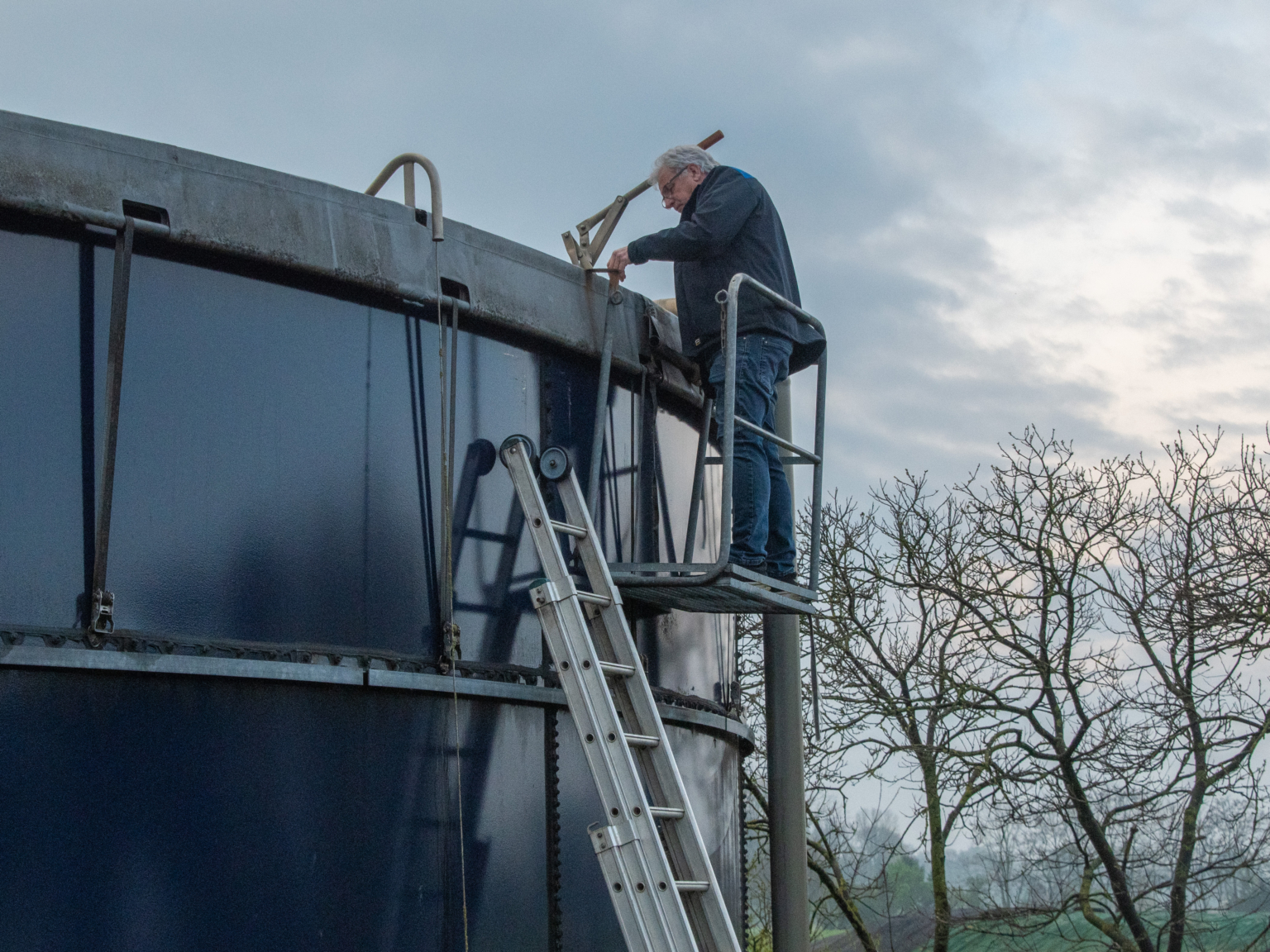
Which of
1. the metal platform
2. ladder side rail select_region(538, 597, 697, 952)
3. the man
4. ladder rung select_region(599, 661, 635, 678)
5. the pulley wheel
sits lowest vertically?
ladder side rail select_region(538, 597, 697, 952)

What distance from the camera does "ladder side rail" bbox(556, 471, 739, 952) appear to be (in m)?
4.34

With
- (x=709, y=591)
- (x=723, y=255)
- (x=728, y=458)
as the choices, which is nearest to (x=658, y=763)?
(x=709, y=591)

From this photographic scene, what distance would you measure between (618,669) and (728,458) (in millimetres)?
835

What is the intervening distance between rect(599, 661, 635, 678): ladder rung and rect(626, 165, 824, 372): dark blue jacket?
1545 mm

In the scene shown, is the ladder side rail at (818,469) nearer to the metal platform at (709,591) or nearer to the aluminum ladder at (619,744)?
the metal platform at (709,591)

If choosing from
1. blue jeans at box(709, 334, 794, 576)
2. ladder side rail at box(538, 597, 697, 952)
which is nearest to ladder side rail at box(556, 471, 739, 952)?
ladder side rail at box(538, 597, 697, 952)

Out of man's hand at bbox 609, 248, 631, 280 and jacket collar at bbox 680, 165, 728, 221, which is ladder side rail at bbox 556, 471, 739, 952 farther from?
jacket collar at bbox 680, 165, 728, 221

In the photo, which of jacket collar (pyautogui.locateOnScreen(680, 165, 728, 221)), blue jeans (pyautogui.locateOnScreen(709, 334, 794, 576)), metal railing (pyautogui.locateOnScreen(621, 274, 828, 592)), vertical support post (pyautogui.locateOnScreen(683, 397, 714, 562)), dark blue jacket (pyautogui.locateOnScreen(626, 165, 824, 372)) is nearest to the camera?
metal railing (pyautogui.locateOnScreen(621, 274, 828, 592))

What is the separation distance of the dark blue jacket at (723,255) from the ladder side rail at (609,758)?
4.01ft

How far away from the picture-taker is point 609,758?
14.2 ft

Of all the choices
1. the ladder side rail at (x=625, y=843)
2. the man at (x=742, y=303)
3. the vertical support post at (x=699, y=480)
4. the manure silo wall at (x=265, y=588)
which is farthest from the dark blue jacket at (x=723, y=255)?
the ladder side rail at (x=625, y=843)

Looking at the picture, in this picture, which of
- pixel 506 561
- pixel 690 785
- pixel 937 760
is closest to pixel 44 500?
pixel 506 561

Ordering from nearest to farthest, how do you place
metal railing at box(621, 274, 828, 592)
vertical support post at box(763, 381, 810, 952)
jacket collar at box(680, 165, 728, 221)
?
metal railing at box(621, 274, 828, 592) < jacket collar at box(680, 165, 728, 221) < vertical support post at box(763, 381, 810, 952)

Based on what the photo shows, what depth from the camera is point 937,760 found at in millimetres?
13812
